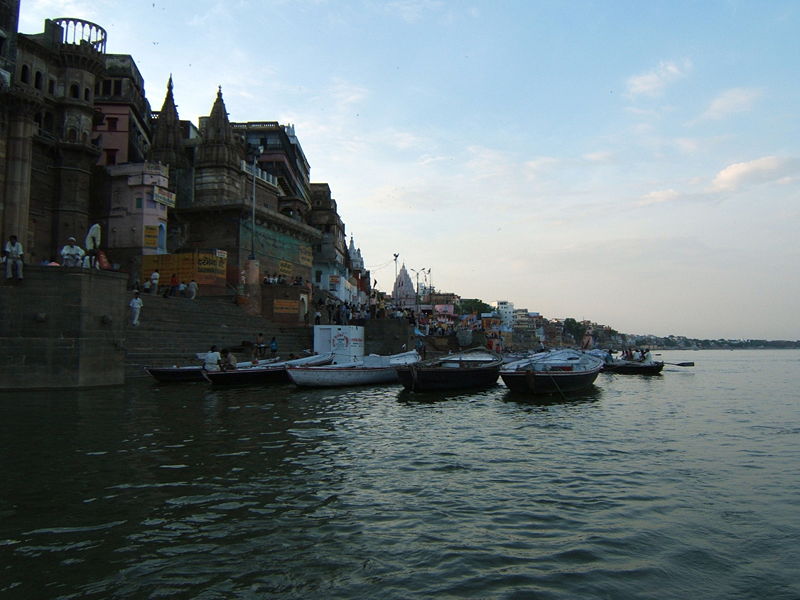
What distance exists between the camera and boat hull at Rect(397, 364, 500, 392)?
22.3m

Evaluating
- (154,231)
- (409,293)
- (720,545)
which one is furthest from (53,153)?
(409,293)

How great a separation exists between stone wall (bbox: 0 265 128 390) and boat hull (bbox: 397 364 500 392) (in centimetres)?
1106

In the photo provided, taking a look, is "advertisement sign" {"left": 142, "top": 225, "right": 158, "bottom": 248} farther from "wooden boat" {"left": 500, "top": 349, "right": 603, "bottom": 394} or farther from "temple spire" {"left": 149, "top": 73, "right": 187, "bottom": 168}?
"wooden boat" {"left": 500, "top": 349, "right": 603, "bottom": 394}

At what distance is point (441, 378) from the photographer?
2311 centimetres

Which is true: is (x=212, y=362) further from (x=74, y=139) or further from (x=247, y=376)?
(x=74, y=139)

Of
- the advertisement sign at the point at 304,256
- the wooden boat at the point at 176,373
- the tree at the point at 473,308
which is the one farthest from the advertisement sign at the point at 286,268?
the tree at the point at 473,308

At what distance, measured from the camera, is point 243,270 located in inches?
1503

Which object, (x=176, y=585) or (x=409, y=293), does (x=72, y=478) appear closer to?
(x=176, y=585)

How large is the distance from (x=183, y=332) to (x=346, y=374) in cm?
821

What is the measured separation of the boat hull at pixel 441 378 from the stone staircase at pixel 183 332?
1018 cm

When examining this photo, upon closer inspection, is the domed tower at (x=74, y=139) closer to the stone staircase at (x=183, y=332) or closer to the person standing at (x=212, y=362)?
the stone staircase at (x=183, y=332)

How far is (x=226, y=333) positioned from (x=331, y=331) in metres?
6.54

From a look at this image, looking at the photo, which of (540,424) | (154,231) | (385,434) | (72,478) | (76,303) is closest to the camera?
(72,478)

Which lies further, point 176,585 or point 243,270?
point 243,270
